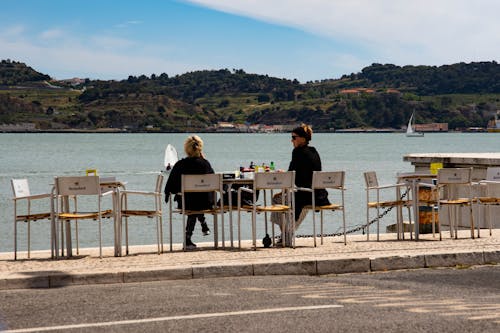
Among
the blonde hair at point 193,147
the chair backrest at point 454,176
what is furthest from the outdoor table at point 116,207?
the chair backrest at point 454,176

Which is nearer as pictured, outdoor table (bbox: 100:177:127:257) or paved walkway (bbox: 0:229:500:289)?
paved walkway (bbox: 0:229:500:289)

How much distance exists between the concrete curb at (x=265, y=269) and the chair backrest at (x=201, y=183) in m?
2.12

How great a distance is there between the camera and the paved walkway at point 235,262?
10562 millimetres

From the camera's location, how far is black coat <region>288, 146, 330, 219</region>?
45.4ft

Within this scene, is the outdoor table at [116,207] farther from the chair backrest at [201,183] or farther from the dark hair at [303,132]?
the dark hair at [303,132]

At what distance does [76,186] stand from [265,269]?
275 centimetres

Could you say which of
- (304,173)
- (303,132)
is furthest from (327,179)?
(303,132)

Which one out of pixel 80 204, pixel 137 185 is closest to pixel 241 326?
pixel 80 204

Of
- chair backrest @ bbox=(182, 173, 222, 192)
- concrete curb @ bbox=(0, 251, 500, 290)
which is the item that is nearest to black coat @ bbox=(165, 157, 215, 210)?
chair backrest @ bbox=(182, 173, 222, 192)

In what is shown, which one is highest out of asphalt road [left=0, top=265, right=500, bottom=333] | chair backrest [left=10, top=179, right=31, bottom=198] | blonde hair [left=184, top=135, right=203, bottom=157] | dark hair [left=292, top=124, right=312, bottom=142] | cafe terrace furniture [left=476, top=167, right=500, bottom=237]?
dark hair [left=292, top=124, right=312, bottom=142]

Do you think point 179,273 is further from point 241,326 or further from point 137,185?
point 137,185

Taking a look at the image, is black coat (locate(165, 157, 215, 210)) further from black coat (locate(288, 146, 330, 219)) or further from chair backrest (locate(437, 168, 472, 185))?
chair backrest (locate(437, 168, 472, 185))

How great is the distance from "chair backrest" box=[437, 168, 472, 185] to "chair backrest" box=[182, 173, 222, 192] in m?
3.23

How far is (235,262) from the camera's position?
11.3m
